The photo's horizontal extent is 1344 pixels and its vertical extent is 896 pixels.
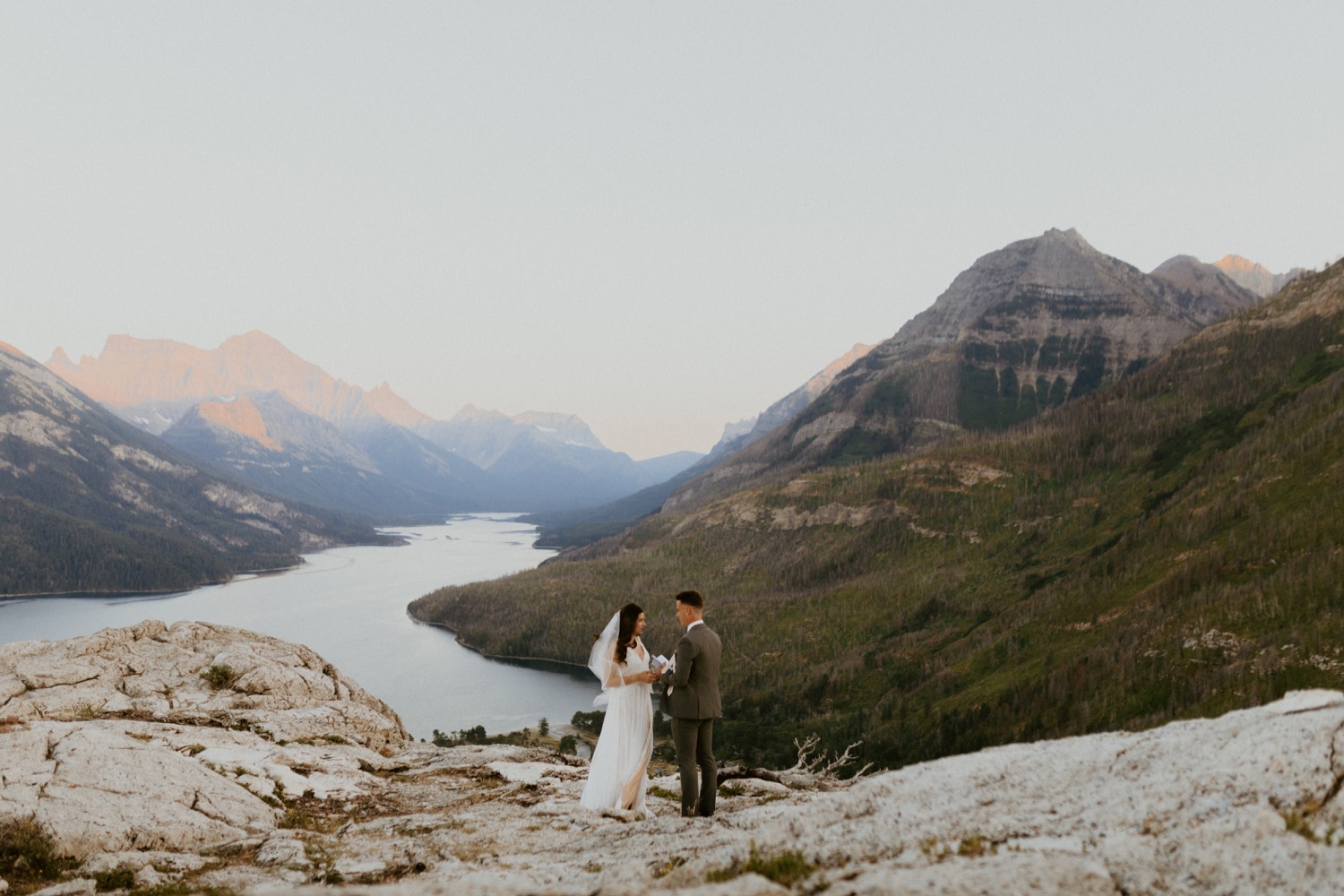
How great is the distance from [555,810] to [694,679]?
606 centimetres

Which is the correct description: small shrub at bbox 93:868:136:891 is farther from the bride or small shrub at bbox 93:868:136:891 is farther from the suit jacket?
the suit jacket

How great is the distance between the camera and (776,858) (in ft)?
30.3

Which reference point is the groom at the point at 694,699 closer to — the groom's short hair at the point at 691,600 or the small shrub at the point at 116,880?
the groom's short hair at the point at 691,600

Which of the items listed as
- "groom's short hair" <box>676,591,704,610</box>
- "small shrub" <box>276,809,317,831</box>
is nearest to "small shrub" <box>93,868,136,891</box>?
"small shrub" <box>276,809,317,831</box>

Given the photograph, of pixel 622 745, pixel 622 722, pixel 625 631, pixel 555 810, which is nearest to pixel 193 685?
pixel 555 810

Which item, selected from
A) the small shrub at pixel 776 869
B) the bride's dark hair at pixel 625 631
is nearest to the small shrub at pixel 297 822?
the bride's dark hair at pixel 625 631

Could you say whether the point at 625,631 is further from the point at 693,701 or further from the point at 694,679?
the point at 693,701

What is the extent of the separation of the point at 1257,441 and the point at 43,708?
9321 inches

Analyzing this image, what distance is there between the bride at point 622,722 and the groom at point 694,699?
1.39m

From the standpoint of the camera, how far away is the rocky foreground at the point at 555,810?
7922 millimetres

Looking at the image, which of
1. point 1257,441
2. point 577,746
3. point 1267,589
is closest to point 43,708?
point 577,746

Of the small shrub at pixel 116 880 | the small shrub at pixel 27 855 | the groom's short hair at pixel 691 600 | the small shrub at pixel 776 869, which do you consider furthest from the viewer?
the groom's short hair at pixel 691 600

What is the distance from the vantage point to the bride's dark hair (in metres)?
17.5

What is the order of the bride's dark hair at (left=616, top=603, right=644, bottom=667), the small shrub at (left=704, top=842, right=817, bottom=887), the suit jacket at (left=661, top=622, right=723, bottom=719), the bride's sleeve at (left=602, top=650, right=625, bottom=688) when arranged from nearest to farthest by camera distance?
the small shrub at (left=704, top=842, right=817, bottom=887), the suit jacket at (left=661, top=622, right=723, bottom=719), the bride's dark hair at (left=616, top=603, right=644, bottom=667), the bride's sleeve at (left=602, top=650, right=625, bottom=688)
